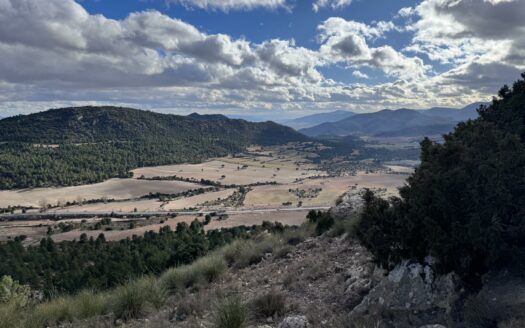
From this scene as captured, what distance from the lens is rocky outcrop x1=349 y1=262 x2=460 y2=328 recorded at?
6883 mm

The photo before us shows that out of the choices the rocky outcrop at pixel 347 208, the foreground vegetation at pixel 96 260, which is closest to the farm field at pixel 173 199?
the foreground vegetation at pixel 96 260

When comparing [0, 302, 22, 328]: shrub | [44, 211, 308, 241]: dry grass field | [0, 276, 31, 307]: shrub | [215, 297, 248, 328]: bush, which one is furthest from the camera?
[44, 211, 308, 241]: dry grass field

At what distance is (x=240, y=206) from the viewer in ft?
393

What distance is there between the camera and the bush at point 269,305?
8375 mm

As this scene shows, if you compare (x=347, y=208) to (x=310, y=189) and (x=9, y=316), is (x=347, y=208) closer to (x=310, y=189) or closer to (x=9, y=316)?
(x=9, y=316)

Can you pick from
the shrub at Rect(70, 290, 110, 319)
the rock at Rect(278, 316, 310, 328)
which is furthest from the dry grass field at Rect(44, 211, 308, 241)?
the rock at Rect(278, 316, 310, 328)

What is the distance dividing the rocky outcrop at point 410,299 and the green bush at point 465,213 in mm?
335

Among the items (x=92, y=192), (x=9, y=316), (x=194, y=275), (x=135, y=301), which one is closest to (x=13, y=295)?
(x=194, y=275)

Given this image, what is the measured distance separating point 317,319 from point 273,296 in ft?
4.25

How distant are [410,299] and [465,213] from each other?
83.0 inches

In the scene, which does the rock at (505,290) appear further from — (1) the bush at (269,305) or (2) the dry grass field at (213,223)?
(2) the dry grass field at (213,223)

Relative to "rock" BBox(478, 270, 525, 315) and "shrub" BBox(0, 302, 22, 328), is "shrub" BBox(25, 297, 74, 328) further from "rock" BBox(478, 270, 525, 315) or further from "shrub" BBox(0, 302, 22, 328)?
"rock" BBox(478, 270, 525, 315)

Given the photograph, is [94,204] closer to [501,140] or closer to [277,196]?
[277,196]

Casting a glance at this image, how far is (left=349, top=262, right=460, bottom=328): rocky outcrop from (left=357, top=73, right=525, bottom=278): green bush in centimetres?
33
